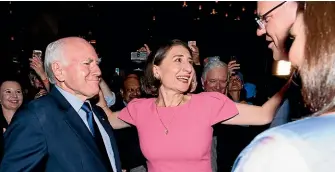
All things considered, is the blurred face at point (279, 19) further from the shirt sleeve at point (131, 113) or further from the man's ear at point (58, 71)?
the shirt sleeve at point (131, 113)

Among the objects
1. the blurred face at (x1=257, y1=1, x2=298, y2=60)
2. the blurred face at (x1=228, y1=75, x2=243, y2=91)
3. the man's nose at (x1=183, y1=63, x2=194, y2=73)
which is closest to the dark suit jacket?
the man's nose at (x1=183, y1=63, x2=194, y2=73)

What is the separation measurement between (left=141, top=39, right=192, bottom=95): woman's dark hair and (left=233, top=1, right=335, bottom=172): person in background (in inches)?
69.0

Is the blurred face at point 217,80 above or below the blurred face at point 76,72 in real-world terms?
below

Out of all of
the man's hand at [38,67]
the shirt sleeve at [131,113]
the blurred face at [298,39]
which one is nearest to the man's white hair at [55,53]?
the shirt sleeve at [131,113]

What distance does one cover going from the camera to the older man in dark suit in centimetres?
170

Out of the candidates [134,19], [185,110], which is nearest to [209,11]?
[134,19]

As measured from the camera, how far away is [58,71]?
206 cm

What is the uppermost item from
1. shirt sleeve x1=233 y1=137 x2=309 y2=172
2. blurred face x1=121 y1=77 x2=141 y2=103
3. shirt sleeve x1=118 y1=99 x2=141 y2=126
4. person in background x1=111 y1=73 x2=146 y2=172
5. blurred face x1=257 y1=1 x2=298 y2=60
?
blurred face x1=257 y1=1 x2=298 y2=60

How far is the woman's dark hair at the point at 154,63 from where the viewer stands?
2.49 m

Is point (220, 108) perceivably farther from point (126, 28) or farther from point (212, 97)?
point (126, 28)

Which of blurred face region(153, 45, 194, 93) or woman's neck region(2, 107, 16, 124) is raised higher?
blurred face region(153, 45, 194, 93)

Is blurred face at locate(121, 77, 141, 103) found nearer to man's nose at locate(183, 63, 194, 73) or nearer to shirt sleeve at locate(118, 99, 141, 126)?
shirt sleeve at locate(118, 99, 141, 126)

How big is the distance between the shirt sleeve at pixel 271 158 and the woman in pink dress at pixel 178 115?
152 cm

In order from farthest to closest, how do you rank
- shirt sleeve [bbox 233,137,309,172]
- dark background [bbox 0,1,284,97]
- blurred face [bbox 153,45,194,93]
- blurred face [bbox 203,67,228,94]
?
dark background [bbox 0,1,284,97], blurred face [bbox 203,67,228,94], blurred face [bbox 153,45,194,93], shirt sleeve [bbox 233,137,309,172]
